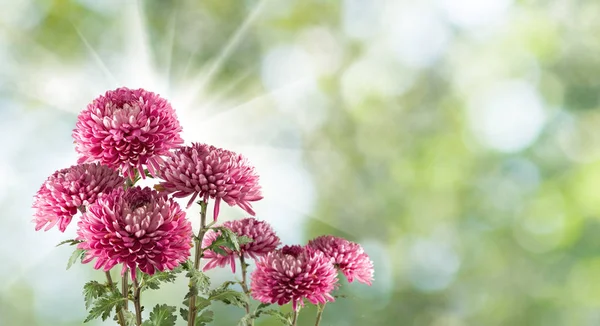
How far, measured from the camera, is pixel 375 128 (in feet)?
5.74

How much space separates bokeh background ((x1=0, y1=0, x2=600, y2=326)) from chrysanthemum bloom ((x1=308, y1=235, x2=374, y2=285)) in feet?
2.30

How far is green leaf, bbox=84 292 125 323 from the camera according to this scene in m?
0.75

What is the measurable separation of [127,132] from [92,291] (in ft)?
0.73

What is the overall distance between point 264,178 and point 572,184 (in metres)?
0.84

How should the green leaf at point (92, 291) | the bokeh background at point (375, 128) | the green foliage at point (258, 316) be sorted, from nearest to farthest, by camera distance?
the green leaf at point (92, 291)
the green foliage at point (258, 316)
the bokeh background at point (375, 128)

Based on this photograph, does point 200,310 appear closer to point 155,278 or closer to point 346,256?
point 155,278

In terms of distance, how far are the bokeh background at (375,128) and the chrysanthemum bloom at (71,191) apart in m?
0.92

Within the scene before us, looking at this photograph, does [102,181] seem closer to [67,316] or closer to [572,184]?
[67,316]

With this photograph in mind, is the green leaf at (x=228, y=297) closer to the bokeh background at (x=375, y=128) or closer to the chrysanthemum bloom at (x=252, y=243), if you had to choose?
the chrysanthemum bloom at (x=252, y=243)

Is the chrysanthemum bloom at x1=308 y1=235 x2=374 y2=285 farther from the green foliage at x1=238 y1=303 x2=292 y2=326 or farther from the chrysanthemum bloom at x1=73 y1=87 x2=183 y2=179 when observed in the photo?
the chrysanthemum bloom at x1=73 y1=87 x2=183 y2=179

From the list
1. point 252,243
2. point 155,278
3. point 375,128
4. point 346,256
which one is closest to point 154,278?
point 155,278

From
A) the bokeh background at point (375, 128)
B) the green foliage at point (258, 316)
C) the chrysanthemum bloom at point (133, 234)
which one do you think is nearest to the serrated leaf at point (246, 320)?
the green foliage at point (258, 316)

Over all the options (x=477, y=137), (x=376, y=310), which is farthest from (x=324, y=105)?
(x=376, y=310)

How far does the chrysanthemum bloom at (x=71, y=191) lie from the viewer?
751mm
